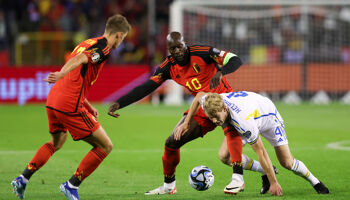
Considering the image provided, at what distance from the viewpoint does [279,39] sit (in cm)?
2525

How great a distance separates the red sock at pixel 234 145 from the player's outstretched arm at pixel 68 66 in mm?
1764

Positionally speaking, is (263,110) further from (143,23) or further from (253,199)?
(143,23)

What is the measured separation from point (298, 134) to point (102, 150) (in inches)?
323

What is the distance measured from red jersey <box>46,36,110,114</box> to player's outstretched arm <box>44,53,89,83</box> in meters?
0.14

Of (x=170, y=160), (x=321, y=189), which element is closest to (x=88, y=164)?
(x=170, y=160)

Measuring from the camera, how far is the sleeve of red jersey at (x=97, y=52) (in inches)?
251

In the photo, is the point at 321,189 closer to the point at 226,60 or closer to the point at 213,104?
the point at 213,104

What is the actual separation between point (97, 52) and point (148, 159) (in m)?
4.00

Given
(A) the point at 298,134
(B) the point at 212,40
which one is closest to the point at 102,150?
(A) the point at 298,134

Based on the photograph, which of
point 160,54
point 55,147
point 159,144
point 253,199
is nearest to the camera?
point 253,199

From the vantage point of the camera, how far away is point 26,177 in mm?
6695

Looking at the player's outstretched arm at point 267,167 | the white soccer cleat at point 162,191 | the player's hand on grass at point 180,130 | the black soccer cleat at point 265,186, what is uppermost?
the player's hand on grass at point 180,130

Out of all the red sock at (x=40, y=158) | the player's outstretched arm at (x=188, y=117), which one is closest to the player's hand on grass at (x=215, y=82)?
the player's outstretched arm at (x=188, y=117)

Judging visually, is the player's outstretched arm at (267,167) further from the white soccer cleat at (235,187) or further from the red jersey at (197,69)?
the red jersey at (197,69)
